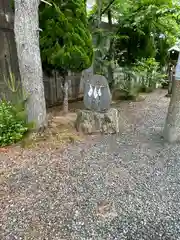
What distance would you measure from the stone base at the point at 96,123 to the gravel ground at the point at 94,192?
1.01ft

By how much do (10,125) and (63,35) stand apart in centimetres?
168

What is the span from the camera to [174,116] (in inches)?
127

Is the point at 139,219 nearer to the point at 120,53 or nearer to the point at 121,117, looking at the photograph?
the point at 121,117

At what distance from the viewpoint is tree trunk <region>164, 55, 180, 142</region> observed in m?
3.12

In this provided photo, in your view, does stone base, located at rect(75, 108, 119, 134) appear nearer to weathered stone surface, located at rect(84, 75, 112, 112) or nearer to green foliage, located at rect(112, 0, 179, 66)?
weathered stone surface, located at rect(84, 75, 112, 112)

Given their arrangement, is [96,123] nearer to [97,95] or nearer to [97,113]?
[97,113]

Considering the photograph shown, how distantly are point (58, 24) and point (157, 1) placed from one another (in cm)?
253

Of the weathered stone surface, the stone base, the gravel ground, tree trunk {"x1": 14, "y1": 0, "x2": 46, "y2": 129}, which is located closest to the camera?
the gravel ground

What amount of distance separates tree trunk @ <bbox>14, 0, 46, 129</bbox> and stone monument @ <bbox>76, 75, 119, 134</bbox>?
0.65 meters

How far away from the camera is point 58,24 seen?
371 cm

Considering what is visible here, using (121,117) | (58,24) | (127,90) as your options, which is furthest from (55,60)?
(127,90)

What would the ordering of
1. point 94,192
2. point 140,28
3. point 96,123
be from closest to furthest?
1. point 94,192
2. point 96,123
3. point 140,28

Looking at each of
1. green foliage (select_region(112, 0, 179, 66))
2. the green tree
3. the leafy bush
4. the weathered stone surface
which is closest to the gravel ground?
the leafy bush

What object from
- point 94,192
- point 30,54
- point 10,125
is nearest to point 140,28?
point 30,54
